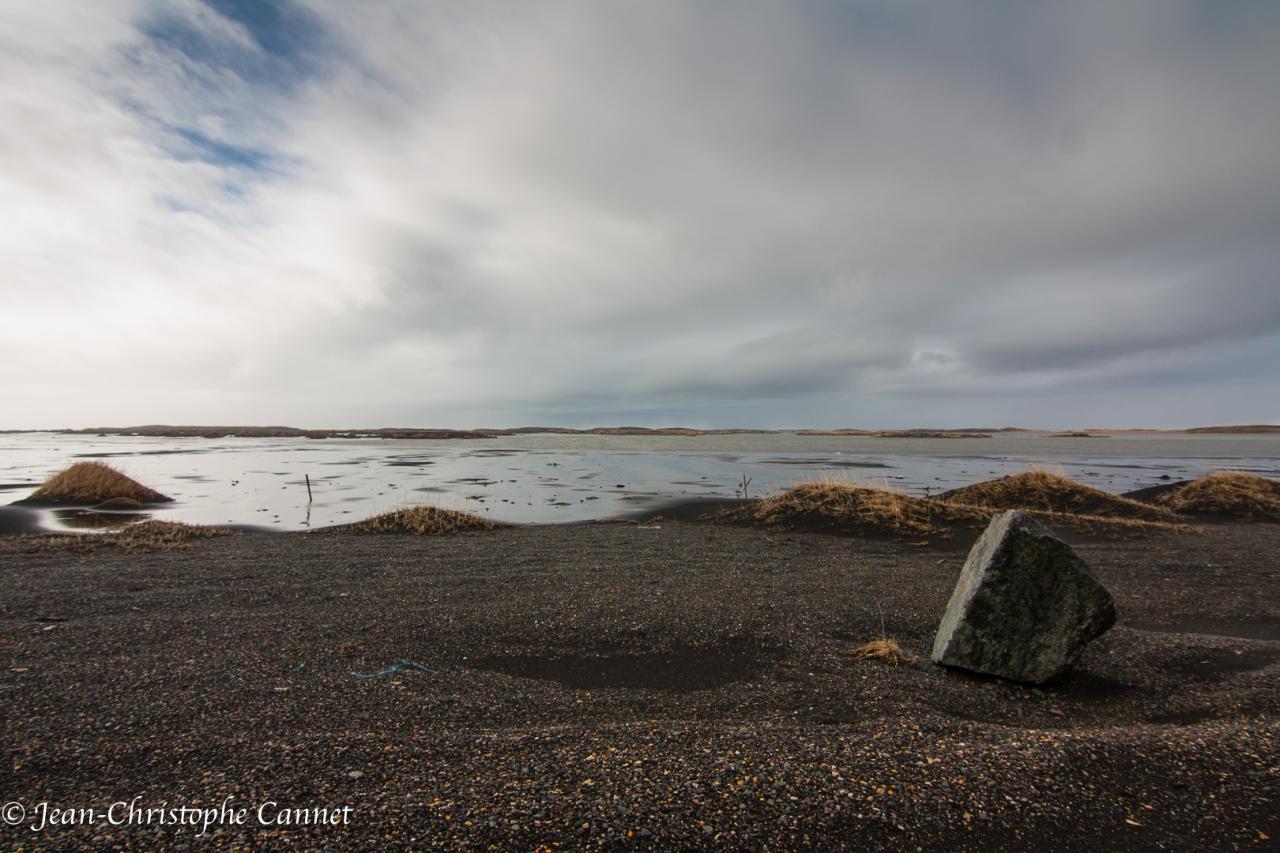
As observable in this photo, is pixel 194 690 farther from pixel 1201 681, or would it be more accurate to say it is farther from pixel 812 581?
pixel 1201 681

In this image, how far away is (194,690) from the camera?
17.3 ft

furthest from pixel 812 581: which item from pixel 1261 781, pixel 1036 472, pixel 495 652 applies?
pixel 1036 472

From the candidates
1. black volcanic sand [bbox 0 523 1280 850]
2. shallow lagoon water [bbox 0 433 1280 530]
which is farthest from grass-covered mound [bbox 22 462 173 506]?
black volcanic sand [bbox 0 523 1280 850]

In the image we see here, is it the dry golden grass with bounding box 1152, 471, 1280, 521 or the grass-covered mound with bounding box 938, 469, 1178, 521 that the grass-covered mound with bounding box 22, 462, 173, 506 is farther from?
the dry golden grass with bounding box 1152, 471, 1280, 521

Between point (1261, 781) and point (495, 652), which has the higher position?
point (1261, 781)

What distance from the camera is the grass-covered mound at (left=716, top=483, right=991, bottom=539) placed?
54.7ft

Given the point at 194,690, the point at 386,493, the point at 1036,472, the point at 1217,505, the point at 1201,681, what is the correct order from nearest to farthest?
the point at 194,690, the point at 1201,681, the point at 1217,505, the point at 1036,472, the point at 386,493

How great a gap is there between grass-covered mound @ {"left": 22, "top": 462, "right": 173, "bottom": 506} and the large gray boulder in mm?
30737

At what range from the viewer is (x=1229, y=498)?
20.0m

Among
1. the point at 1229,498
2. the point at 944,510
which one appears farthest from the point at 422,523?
the point at 1229,498

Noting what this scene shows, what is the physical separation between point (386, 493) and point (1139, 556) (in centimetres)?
2919

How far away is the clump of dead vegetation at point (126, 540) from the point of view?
13.1 metres

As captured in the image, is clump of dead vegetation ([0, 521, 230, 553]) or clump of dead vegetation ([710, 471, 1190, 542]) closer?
clump of dead vegetation ([0, 521, 230, 553])

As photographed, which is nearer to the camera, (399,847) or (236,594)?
(399,847)
